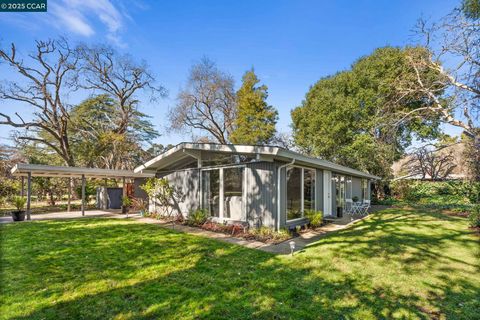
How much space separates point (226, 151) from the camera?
324 inches

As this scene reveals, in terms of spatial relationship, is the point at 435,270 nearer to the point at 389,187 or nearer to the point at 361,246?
the point at 361,246

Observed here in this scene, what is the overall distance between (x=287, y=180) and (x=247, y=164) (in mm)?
1449

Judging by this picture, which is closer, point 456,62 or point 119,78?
point 456,62

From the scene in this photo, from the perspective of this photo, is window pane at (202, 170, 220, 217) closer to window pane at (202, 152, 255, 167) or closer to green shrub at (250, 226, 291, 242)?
window pane at (202, 152, 255, 167)

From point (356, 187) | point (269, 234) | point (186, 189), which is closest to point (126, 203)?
point (186, 189)

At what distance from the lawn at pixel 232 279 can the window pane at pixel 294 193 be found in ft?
5.66

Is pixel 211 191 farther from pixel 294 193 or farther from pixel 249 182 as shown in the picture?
pixel 294 193

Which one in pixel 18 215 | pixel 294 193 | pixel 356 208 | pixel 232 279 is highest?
pixel 294 193

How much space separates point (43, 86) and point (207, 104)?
12.7 meters

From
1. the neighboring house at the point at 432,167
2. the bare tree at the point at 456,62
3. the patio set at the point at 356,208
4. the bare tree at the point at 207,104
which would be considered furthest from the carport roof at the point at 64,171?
the neighboring house at the point at 432,167

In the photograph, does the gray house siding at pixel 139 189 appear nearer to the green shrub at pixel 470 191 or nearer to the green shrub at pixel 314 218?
the green shrub at pixel 314 218

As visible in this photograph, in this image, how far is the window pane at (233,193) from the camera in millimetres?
8359

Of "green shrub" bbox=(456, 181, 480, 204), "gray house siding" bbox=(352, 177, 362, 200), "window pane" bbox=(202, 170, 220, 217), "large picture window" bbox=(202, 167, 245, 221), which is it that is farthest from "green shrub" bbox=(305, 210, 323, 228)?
"green shrub" bbox=(456, 181, 480, 204)

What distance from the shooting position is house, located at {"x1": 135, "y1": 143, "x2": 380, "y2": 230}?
7.60 metres
